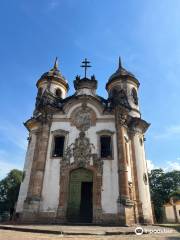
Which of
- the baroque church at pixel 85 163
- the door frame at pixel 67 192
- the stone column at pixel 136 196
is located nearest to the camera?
the door frame at pixel 67 192

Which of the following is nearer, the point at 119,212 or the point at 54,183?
the point at 119,212

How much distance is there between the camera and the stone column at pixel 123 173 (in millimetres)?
15914

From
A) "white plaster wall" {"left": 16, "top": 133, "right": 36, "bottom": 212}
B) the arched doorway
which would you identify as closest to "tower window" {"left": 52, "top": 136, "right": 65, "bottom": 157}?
the arched doorway

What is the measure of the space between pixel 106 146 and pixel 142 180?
14.6ft

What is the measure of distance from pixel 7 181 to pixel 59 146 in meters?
33.1

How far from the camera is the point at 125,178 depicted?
17.2 m

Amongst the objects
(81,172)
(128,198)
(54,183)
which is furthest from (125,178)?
(54,183)

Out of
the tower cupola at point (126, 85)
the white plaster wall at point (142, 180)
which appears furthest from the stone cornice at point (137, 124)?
the tower cupola at point (126, 85)

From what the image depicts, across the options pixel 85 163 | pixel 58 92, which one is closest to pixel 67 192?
pixel 85 163

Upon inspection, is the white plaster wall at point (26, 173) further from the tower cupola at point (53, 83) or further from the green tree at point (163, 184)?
the green tree at point (163, 184)

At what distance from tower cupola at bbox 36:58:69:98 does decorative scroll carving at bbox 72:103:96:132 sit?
6.00 m

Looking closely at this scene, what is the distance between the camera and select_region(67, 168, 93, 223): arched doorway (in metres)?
17.1

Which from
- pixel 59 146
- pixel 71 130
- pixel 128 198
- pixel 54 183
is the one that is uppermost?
pixel 71 130

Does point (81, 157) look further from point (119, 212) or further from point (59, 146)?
point (119, 212)
